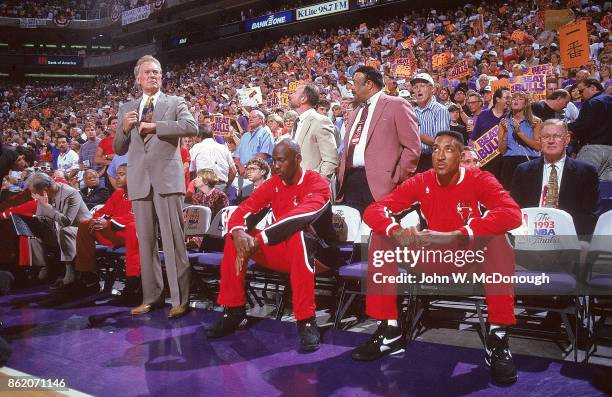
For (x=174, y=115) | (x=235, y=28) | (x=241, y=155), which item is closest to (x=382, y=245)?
(x=174, y=115)

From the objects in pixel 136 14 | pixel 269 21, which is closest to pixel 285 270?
pixel 269 21

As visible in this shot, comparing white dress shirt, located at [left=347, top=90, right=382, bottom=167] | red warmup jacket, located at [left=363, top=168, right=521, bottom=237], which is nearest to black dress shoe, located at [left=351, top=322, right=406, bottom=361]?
red warmup jacket, located at [left=363, top=168, right=521, bottom=237]

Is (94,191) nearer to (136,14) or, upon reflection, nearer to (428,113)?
(428,113)

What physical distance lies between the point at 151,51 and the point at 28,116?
6600 mm

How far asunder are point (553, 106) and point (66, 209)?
5.21 metres

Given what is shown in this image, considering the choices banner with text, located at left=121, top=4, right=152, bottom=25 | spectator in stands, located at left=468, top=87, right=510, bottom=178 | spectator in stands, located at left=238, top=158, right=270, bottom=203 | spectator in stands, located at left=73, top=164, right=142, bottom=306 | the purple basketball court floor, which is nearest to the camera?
the purple basketball court floor

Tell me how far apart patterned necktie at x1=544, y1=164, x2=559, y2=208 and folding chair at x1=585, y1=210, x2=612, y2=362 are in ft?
1.27

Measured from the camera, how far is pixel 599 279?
9.16ft

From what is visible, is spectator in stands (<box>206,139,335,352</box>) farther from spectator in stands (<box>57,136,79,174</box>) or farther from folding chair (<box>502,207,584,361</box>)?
spectator in stands (<box>57,136,79,174</box>)

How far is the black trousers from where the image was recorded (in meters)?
3.90

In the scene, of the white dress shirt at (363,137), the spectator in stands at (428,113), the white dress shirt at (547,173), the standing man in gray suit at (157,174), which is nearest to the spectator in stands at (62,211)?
the standing man in gray suit at (157,174)

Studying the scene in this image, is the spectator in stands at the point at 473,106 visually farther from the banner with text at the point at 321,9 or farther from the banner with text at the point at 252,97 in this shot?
the banner with text at the point at 321,9

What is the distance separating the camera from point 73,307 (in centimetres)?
460

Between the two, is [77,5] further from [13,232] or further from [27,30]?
[13,232]
